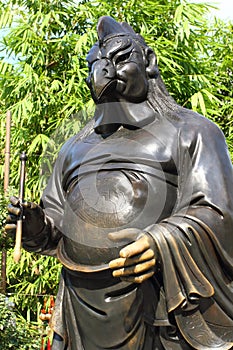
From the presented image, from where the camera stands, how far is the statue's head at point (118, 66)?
2.96 meters

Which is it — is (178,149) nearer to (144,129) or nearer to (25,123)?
(144,129)

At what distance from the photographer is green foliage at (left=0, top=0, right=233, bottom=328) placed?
9.68 metres

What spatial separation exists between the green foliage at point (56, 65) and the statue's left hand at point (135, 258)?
679 centimetres

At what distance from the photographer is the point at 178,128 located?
2.94 meters

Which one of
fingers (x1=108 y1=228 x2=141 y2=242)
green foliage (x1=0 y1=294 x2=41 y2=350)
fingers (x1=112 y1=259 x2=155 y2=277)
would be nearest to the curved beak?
fingers (x1=108 y1=228 x2=141 y2=242)

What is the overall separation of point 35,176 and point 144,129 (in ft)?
21.4

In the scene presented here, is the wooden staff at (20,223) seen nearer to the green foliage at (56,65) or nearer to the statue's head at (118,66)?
the statue's head at (118,66)

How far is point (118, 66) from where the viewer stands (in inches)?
117

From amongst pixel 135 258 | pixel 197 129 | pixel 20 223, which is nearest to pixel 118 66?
pixel 197 129

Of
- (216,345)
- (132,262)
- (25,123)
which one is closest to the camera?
(132,262)

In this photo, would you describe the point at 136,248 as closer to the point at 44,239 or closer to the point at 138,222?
the point at 138,222

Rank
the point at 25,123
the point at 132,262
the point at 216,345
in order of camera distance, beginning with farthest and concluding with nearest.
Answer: the point at 25,123
the point at 216,345
the point at 132,262

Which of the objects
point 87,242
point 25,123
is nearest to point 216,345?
point 87,242

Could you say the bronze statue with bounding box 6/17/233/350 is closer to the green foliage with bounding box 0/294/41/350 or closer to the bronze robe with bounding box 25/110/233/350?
the bronze robe with bounding box 25/110/233/350
